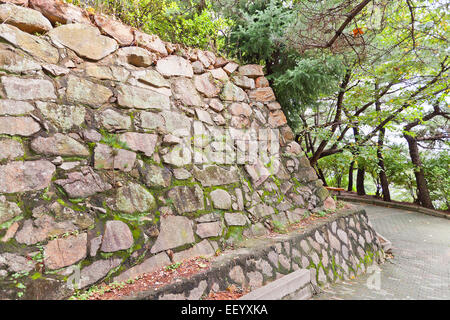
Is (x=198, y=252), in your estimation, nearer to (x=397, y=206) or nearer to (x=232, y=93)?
(x=232, y=93)

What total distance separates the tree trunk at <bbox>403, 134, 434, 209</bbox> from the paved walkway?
1.64 m

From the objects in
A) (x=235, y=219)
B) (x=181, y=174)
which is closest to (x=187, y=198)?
(x=181, y=174)

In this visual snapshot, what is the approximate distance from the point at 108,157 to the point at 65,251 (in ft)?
2.62

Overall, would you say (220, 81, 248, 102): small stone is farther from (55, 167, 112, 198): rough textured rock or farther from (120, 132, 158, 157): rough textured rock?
(55, 167, 112, 198): rough textured rock

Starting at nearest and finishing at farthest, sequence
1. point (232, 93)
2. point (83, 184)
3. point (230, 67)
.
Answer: point (83, 184) → point (232, 93) → point (230, 67)

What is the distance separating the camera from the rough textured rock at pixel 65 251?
1.65 meters

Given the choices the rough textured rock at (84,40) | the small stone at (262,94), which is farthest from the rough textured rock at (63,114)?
the small stone at (262,94)

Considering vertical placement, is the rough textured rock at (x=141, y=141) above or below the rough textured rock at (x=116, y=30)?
below

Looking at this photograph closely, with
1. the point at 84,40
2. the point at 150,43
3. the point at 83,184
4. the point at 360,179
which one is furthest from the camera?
the point at 360,179

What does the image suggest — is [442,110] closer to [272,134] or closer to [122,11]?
[272,134]

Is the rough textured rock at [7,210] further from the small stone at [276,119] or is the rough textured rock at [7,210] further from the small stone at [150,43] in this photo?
the small stone at [276,119]

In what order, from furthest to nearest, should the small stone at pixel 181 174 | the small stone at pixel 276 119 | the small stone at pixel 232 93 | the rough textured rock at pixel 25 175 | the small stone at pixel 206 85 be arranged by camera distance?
the small stone at pixel 276 119
the small stone at pixel 232 93
the small stone at pixel 206 85
the small stone at pixel 181 174
the rough textured rock at pixel 25 175

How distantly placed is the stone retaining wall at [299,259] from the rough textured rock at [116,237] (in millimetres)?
438

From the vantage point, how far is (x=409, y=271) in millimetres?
3605
